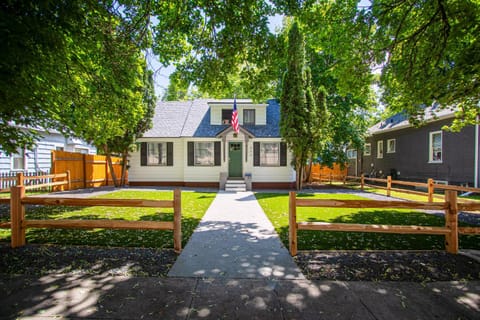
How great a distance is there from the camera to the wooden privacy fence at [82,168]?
40.8 ft

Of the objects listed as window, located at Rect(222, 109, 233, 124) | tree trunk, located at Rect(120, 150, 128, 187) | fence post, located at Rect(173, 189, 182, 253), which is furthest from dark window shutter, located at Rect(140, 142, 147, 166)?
fence post, located at Rect(173, 189, 182, 253)

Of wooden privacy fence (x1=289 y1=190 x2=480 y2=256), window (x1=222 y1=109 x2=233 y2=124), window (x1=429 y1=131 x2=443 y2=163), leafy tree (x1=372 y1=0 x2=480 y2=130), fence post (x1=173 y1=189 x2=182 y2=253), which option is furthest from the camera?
window (x1=222 y1=109 x2=233 y2=124)

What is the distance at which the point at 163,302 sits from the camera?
270 centimetres

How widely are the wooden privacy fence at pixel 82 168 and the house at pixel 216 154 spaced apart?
6.50ft

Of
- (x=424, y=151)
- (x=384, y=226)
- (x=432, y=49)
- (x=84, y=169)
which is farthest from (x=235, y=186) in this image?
(x=424, y=151)

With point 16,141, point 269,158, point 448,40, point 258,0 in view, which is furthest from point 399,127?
point 16,141

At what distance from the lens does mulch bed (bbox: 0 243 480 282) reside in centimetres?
341

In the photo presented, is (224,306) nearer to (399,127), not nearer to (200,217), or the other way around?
(200,217)

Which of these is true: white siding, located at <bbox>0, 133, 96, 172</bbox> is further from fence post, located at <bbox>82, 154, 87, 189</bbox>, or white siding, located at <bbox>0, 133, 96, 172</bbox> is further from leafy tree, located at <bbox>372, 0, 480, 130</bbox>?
leafy tree, located at <bbox>372, 0, 480, 130</bbox>

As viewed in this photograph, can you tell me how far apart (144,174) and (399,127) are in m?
19.4

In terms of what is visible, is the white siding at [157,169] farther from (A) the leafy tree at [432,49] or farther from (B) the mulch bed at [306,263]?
(A) the leafy tree at [432,49]

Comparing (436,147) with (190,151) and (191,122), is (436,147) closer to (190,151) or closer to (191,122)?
(190,151)

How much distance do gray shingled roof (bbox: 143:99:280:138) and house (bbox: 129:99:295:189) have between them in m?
0.07

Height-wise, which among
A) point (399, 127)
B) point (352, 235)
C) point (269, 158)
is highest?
point (399, 127)
